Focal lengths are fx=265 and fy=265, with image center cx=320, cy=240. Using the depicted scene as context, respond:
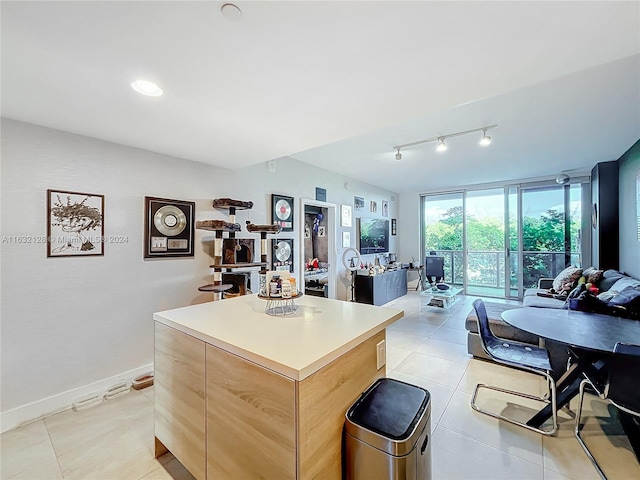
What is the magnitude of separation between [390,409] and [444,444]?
106 cm

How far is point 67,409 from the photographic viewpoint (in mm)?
2221

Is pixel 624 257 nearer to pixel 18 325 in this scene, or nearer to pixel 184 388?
pixel 184 388

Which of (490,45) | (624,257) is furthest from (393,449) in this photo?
(624,257)

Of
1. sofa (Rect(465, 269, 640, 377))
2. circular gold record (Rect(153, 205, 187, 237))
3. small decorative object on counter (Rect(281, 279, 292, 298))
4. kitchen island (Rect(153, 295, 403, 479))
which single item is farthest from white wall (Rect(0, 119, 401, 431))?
sofa (Rect(465, 269, 640, 377))

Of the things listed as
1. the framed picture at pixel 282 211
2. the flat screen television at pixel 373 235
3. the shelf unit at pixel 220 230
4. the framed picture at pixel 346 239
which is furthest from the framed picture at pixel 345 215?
the shelf unit at pixel 220 230

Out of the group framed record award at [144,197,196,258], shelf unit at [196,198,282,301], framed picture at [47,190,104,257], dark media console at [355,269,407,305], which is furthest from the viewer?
dark media console at [355,269,407,305]

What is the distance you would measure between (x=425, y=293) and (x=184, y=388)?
4.27 metres

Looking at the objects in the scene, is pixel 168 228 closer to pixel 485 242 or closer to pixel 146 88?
pixel 146 88

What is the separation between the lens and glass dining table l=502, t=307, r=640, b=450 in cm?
160

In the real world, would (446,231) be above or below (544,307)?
above

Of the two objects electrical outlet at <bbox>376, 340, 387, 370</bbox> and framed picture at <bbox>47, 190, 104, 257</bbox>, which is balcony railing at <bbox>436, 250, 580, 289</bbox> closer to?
electrical outlet at <bbox>376, 340, 387, 370</bbox>

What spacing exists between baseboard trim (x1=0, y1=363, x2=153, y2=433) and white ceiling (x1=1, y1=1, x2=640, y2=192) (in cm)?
221

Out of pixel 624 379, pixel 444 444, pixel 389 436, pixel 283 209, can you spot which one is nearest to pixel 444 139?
pixel 283 209

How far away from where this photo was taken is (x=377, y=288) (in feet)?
16.8
